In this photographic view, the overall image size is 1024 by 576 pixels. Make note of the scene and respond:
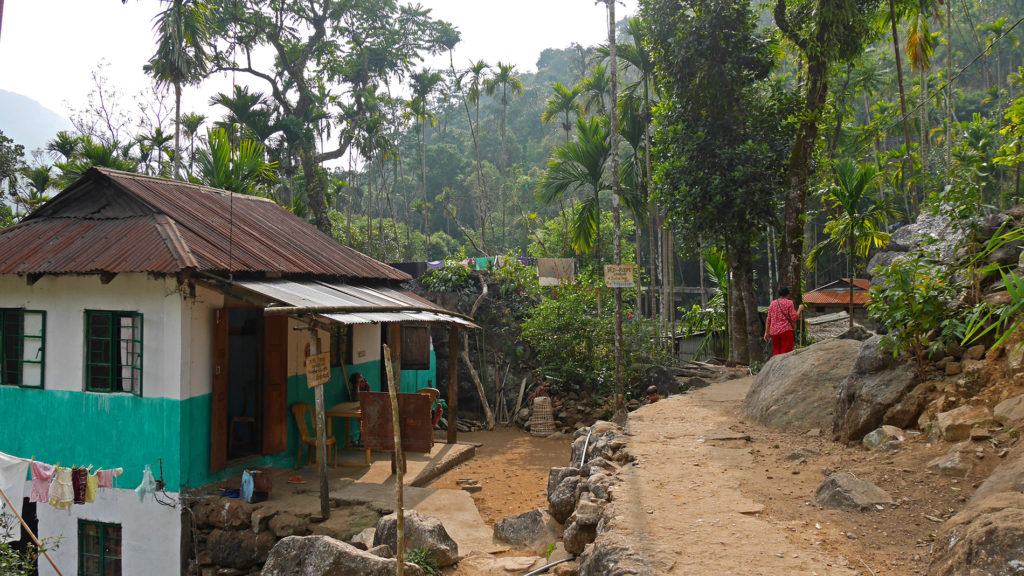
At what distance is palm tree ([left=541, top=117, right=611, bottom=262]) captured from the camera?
1636 cm

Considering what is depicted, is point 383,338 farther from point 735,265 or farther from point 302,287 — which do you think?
point 735,265

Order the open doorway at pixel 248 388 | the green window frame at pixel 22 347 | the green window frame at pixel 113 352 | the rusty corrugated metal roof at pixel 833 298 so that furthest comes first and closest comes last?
1. the rusty corrugated metal roof at pixel 833 298
2. the green window frame at pixel 22 347
3. the open doorway at pixel 248 388
4. the green window frame at pixel 113 352

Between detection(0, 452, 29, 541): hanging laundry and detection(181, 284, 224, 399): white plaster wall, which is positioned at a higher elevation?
detection(181, 284, 224, 399): white plaster wall

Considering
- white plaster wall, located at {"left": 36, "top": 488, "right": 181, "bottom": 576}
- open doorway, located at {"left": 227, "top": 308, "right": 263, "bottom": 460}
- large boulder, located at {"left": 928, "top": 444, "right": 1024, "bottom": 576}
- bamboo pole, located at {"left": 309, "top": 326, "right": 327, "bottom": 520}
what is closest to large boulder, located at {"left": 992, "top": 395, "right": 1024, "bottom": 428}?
large boulder, located at {"left": 928, "top": 444, "right": 1024, "bottom": 576}

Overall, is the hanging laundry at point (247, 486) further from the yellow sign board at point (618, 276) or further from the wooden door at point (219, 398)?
the yellow sign board at point (618, 276)

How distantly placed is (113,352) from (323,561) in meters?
4.67

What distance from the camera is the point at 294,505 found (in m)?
7.93

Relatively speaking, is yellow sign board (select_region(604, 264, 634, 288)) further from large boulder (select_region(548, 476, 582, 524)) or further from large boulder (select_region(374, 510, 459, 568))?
large boulder (select_region(374, 510, 459, 568))

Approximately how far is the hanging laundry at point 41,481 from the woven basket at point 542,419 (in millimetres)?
9226

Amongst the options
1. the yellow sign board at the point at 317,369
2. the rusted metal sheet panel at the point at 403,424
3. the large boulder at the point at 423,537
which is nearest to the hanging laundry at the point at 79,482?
the yellow sign board at the point at 317,369

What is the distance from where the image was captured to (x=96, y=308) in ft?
27.2

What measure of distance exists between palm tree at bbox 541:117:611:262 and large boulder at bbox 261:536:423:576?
12.2 meters

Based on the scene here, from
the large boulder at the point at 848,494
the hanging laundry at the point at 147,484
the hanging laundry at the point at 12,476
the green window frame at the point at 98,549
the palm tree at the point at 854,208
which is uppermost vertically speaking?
the palm tree at the point at 854,208

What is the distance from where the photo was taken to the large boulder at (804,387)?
21.9ft
